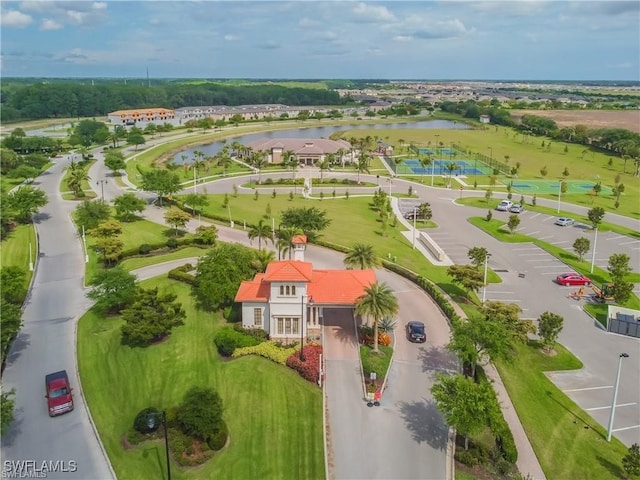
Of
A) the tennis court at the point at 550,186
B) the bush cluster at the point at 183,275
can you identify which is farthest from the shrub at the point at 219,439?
the tennis court at the point at 550,186

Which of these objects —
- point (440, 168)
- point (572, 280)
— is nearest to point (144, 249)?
point (572, 280)

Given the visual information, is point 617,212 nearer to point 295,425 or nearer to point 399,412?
point 399,412

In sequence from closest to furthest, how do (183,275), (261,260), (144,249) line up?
(261,260) < (183,275) < (144,249)

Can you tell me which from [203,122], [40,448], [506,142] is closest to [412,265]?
[40,448]

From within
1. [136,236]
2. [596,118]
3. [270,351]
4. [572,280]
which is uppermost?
[596,118]

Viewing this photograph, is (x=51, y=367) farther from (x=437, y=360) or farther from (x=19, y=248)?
(x=19, y=248)

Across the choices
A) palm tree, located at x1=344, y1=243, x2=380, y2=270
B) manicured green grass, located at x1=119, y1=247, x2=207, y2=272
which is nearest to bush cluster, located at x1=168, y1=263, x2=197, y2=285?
manicured green grass, located at x1=119, y1=247, x2=207, y2=272
